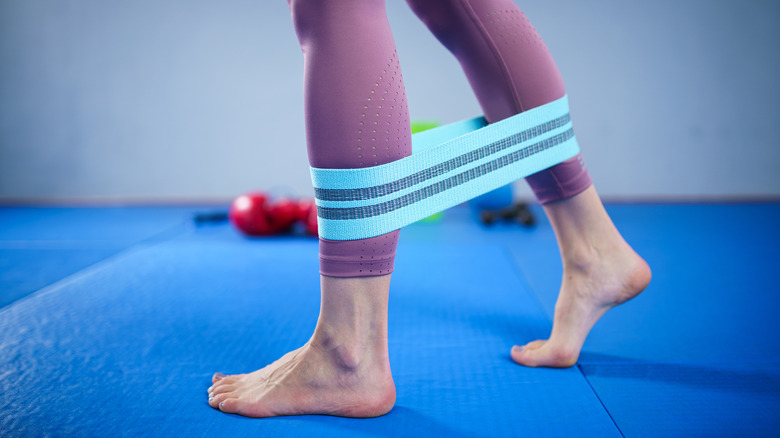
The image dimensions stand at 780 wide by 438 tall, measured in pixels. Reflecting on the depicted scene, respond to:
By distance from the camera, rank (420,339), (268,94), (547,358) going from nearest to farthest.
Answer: (547,358)
(420,339)
(268,94)

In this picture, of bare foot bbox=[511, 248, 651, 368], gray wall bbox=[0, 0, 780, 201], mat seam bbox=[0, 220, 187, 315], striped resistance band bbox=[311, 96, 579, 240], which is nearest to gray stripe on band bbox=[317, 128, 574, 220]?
striped resistance band bbox=[311, 96, 579, 240]

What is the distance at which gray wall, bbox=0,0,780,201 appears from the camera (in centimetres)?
280

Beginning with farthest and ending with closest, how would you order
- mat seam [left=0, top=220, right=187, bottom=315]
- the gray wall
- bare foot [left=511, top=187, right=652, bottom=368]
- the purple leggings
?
the gray wall → mat seam [left=0, top=220, right=187, bottom=315] → bare foot [left=511, top=187, right=652, bottom=368] → the purple leggings

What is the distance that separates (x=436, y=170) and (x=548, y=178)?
0.74ft

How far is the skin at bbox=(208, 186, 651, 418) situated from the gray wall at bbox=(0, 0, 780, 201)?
6.92 feet

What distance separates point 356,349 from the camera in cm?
71

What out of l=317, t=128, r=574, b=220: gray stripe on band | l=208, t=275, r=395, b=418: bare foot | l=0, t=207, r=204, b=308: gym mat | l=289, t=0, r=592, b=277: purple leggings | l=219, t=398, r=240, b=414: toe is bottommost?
l=0, t=207, r=204, b=308: gym mat

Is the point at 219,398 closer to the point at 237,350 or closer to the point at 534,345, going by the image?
the point at 237,350

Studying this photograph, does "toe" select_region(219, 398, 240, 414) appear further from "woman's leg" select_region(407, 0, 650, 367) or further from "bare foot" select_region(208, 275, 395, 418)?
"woman's leg" select_region(407, 0, 650, 367)

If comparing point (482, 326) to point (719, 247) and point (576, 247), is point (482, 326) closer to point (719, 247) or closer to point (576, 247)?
point (576, 247)

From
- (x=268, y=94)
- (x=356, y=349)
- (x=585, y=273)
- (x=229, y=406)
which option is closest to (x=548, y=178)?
(x=585, y=273)

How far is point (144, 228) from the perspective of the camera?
2.33 metres

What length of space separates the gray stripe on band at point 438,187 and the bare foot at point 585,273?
0.11m

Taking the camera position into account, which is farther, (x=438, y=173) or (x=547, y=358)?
(x=547, y=358)
